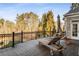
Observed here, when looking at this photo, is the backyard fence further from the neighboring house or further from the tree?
the neighboring house

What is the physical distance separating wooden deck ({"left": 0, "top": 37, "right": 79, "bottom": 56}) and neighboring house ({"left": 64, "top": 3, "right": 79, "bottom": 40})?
17cm

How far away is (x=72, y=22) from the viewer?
3275mm

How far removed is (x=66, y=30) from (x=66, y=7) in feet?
1.12

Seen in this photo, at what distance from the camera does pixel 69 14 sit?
3.27 metres

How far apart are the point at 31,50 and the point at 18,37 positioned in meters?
0.28

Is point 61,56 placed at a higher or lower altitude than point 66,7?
lower

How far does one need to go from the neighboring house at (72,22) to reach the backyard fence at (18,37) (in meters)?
0.26

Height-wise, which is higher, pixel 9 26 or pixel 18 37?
pixel 9 26

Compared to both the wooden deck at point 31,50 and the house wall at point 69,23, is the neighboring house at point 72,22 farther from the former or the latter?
the wooden deck at point 31,50

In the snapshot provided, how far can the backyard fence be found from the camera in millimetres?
3316

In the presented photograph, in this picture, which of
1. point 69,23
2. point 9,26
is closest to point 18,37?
point 9,26

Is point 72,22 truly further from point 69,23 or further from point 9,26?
point 9,26

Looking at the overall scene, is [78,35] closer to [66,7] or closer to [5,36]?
[66,7]

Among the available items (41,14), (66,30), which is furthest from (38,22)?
(66,30)
